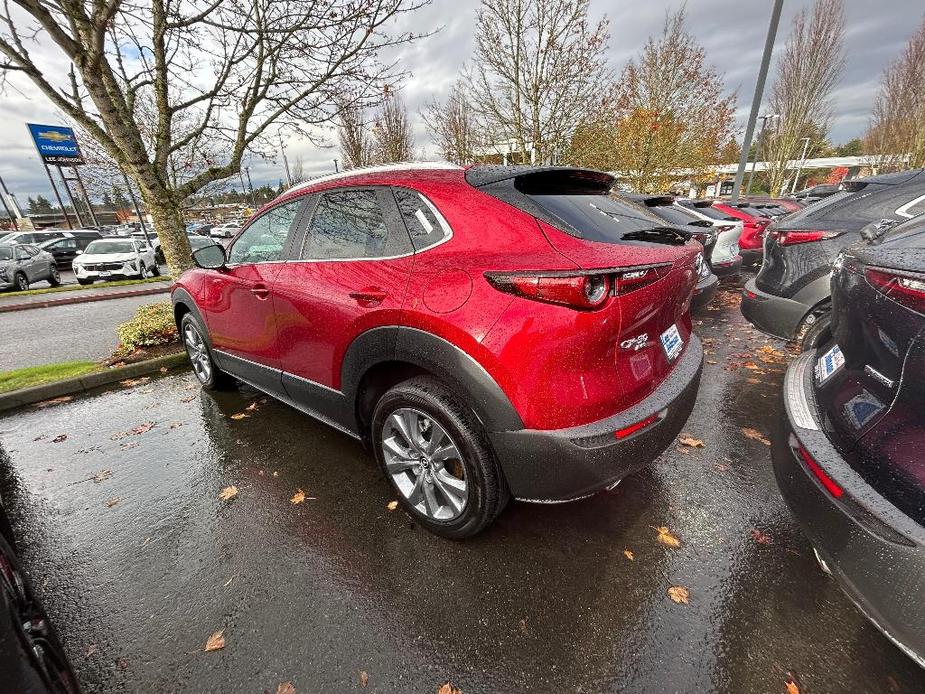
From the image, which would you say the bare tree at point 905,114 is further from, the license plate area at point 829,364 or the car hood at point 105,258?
the car hood at point 105,258

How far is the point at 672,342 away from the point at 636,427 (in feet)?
2.00

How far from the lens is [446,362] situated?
188 centimetres

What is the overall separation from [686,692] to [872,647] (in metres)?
0.83

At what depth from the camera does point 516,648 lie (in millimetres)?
1696

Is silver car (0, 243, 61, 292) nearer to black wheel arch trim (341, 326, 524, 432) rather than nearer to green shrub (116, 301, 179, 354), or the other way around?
green shrub (116, 301, 179, 354)

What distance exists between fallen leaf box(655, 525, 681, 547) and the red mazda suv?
2.10ft

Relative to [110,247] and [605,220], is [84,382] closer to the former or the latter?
[605,220]

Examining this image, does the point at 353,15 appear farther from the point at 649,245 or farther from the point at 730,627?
the point at 730,627

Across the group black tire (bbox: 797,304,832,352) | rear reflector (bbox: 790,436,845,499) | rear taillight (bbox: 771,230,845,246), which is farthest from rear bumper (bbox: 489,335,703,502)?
rear taillight (bbox: 771,230,845,246)

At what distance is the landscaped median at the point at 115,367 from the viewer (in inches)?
170

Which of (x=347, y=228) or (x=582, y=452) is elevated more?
(x=347, y=228)

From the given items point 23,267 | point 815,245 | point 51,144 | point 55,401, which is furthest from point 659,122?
point 51,144

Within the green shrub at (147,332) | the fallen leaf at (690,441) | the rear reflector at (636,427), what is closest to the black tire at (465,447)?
the rear reflector at (636,427)

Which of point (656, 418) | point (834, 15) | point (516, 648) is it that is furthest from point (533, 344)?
point (834, 15)
